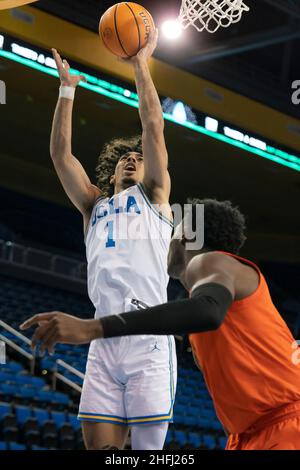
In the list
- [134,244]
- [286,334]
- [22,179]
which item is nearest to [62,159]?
[134,244]

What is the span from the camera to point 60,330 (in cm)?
206

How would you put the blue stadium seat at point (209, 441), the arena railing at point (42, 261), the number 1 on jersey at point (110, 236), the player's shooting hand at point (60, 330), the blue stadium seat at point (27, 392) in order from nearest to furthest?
the player's shooting hand at point (60, 330), the number 1 on jersey at point (110, 236), the blue stadium seat at point (27, 392), the blue stadium seat at point (209, 441), the arena railing at point (42, 261)

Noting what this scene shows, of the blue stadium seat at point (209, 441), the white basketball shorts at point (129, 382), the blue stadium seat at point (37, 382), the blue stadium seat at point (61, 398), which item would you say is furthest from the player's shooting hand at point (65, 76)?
the blue stadium seat at point (209, 441)

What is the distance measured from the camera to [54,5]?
35.4ft

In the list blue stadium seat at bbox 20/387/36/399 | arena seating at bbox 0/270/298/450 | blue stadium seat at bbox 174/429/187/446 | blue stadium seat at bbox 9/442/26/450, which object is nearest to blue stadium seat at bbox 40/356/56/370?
arena seating at bbox 0/270/298/450

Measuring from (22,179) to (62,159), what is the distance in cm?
1245

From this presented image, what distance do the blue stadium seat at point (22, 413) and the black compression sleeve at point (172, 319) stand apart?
5602 mm

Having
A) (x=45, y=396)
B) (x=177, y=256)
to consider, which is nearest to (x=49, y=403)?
(x=45, y=396)

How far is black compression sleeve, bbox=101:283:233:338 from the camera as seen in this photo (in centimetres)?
207

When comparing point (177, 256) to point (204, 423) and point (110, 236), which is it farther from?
point (204, 423)

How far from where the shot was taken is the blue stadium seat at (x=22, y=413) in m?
7.44

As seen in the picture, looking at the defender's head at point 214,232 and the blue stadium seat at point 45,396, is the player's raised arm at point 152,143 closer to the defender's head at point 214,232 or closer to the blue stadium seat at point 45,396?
the defender's head at point 214,232

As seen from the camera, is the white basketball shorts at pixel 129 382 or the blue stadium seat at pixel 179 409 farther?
the blue stadium seat at pixel 179 409
